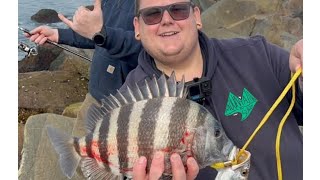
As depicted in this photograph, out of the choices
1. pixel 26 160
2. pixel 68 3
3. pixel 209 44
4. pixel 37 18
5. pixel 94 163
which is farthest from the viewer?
pixel 37 18

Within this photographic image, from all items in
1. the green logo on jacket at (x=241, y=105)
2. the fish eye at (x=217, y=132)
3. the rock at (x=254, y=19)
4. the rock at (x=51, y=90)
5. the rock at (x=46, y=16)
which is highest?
the fish eye at (x=217, y=132)

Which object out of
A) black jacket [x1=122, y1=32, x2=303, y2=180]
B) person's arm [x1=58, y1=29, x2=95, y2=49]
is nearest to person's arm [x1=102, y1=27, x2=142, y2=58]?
person's arm [x1=58, y1=29, x2=95, y2=49]

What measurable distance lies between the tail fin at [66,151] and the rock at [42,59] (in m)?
7.75

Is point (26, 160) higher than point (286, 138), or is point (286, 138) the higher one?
point (286, 138)

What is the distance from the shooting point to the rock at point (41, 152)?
14.9 feet

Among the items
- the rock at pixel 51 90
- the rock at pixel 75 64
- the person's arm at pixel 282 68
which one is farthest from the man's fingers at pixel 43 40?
the rock at pixel 75 64

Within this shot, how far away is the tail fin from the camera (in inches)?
81.0

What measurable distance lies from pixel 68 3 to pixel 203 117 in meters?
7.99

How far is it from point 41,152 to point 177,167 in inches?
122

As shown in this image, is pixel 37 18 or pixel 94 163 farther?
pixel 37 18

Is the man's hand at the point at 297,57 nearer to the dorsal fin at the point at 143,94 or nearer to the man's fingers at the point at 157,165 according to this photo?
the dorsal fin at the point at 143,94

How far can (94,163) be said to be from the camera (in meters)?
2.04
